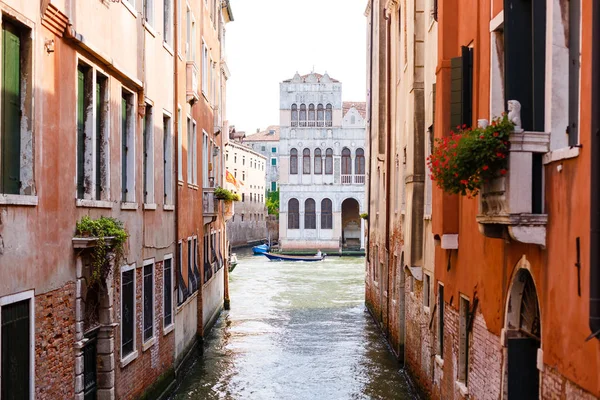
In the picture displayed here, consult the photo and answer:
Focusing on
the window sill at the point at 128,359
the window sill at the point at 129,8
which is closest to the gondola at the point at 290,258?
the window sill at the point at 128,359

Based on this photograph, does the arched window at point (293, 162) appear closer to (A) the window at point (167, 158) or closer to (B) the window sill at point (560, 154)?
(A) the window at point (167, 158)

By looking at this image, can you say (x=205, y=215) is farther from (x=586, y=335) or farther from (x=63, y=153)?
(x=586, y=335)

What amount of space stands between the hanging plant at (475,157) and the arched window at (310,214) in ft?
167

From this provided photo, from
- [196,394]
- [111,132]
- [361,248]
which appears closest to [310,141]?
[361,248]

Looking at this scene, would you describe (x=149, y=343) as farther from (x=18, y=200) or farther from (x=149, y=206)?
(x=18, y=200)

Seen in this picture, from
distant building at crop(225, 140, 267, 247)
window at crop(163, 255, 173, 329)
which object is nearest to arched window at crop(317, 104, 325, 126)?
distant building at crop(225, 140, 267, 247)

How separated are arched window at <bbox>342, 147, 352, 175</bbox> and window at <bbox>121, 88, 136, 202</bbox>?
151ft

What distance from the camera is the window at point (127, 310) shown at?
10727 mm

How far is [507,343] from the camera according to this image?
277 inches

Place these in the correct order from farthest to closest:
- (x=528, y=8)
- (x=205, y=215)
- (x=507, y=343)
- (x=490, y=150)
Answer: (x=205, y=215), (x=507, y=343), (x=528, y=8), (x=490, y=150)

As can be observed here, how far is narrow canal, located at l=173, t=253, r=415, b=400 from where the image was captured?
14.8 metres

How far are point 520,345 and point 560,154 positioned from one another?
2090mm

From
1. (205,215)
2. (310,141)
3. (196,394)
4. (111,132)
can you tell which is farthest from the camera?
(310,141)

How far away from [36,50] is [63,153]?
50.3 inches
